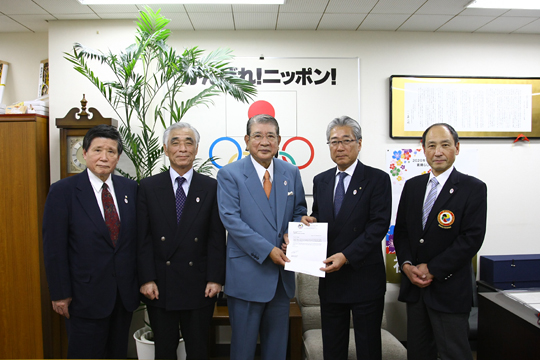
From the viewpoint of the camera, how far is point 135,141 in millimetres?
2613

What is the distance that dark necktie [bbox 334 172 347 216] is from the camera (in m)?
2.02

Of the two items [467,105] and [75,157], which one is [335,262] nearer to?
[75,157]

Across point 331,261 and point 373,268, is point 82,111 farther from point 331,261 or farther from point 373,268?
point 373,268

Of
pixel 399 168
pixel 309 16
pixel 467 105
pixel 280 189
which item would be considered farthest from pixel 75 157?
pixel 467 105

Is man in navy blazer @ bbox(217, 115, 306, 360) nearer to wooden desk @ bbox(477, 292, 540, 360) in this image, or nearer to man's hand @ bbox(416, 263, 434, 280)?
man's hand @ bbox(416, 263, 434, 280)

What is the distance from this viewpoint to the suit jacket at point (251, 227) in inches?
73.4

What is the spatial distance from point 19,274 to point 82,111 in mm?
1416

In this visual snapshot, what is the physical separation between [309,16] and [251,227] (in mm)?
2112

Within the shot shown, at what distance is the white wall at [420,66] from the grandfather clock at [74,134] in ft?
1.47

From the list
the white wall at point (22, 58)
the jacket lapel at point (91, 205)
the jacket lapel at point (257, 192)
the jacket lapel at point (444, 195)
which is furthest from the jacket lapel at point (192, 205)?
the white wall at point (22, 58)

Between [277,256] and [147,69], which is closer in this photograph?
[277,256]

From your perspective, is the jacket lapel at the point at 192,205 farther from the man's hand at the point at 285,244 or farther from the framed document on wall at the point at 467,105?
the framed document on wall at the point at 467,105

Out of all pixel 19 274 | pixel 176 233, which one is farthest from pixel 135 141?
pixel 19 274

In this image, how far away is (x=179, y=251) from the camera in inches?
76.0
